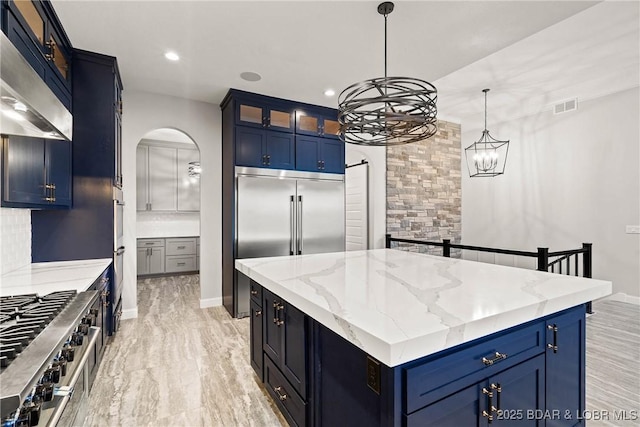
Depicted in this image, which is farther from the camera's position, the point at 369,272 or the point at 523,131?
the point at 523,131

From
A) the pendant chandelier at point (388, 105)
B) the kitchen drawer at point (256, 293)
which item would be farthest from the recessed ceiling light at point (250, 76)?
the kitchen drawer at point (256, 293)

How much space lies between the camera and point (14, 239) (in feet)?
8.11

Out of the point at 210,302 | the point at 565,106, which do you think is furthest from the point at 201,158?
the point at 565,106

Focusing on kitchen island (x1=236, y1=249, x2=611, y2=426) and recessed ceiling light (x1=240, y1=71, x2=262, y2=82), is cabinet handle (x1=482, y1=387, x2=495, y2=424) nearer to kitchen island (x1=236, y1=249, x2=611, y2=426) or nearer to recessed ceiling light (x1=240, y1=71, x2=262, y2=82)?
kitchen island (x1=236, y1=249, x2=611, y2=426)

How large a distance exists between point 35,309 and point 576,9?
12.8 feet

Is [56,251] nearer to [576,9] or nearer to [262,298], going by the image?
[262,298]

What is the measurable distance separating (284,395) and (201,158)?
332 cm

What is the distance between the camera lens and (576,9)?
2371mm

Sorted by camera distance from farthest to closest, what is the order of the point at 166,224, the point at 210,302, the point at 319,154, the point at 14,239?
the point at 166,224 → the point at 319,154 → the point at 210,302 → the point at 14,239

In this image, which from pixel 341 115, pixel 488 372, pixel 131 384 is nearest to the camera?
pixel 488 372

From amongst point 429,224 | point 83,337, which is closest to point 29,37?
point 83,337

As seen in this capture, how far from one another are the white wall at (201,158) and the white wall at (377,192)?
219 centimetres

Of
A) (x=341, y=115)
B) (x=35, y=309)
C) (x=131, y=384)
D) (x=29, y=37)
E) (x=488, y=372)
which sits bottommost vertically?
(x=131, y=384)

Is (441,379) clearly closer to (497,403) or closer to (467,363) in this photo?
(467,363)
